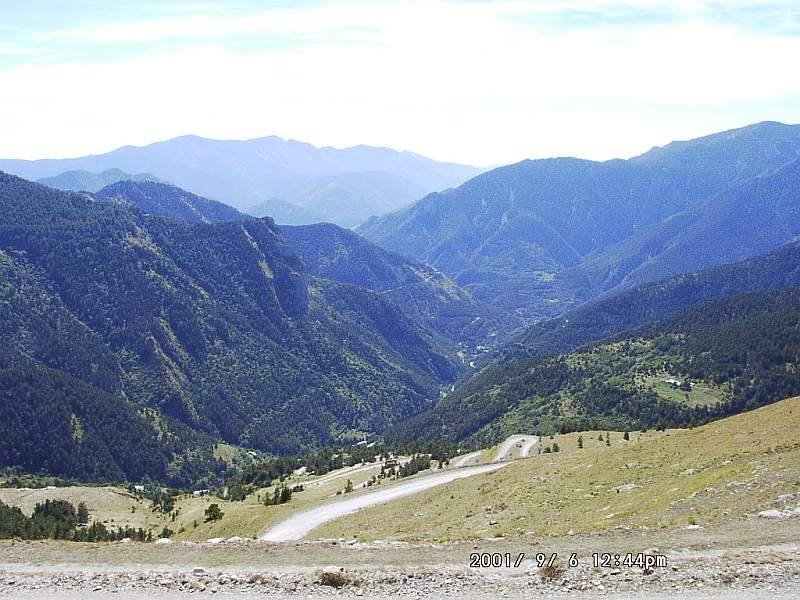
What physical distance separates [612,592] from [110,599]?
19265 millimetres

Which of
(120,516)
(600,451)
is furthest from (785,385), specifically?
(120,516)

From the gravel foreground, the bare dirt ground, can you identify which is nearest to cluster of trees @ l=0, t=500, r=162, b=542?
the bare dirt ground

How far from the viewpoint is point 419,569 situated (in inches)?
1058

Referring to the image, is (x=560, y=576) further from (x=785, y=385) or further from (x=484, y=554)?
(x=785, y=385)

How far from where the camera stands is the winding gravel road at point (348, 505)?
173 feet

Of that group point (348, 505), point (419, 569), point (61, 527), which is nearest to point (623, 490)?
point (419, 569)

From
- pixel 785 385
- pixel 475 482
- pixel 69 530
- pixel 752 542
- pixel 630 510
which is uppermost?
pixel 752 542

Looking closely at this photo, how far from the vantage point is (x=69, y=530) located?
77.2 meters

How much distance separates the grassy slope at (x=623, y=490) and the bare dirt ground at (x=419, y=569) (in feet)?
14.2

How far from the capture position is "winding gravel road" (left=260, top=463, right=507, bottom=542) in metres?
52.6

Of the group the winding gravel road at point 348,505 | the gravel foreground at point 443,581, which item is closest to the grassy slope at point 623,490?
the winding gravel road at point 348,505
